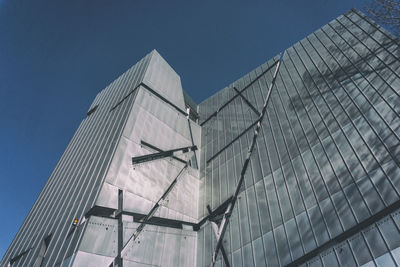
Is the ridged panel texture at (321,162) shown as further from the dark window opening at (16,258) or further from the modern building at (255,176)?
the dark window opening at (16,258)

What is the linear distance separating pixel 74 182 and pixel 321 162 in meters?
16.1

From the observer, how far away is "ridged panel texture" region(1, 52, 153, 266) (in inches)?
623

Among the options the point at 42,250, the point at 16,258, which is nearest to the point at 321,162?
the point at 42,250

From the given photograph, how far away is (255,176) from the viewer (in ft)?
59.4

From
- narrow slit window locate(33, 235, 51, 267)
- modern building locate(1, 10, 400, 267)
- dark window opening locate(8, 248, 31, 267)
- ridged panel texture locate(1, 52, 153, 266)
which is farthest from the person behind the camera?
dark window opening locate(8, 248, 31, 267)

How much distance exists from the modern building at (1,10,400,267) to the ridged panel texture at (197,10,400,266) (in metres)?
0.06

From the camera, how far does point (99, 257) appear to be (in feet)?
43.6

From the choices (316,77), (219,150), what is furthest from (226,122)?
(316,77)

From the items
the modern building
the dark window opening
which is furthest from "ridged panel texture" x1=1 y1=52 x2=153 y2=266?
the dark window opening

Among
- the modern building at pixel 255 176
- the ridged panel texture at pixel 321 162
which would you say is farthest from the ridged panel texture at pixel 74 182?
the ridged panel texture at pixel 321 162

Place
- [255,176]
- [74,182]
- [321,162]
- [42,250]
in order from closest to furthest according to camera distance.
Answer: [321,162] → [42,250] → [255,176] → [74,182]

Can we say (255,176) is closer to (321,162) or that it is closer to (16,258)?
(321,162)

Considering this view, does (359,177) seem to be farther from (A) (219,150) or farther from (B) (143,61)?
(B) (143,61)

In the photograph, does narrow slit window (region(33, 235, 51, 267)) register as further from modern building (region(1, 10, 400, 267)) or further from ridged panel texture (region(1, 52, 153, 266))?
ridged panel texture (region(1, 52, 153, 266))
